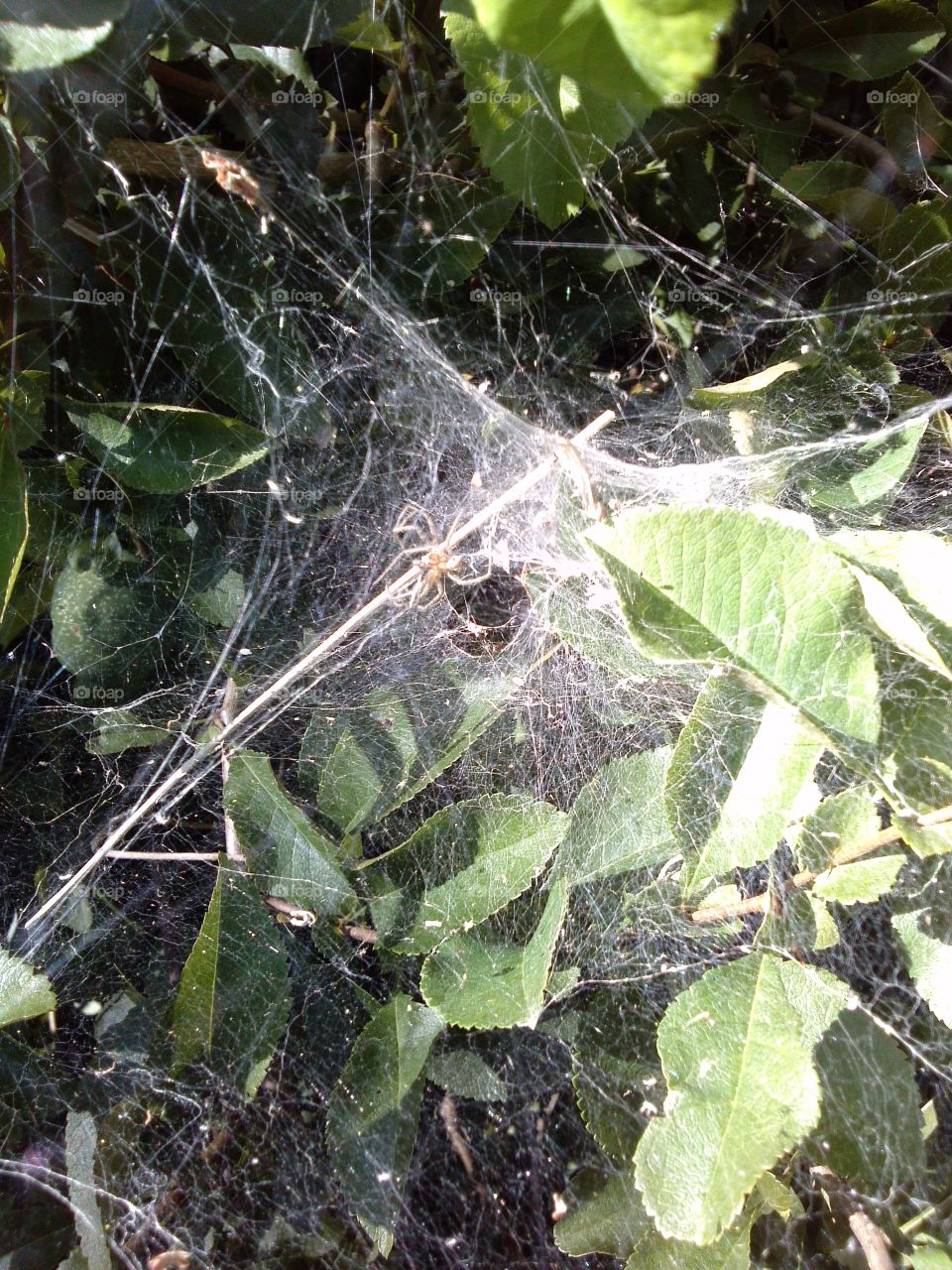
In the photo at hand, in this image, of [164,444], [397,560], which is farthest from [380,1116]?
[164,444]

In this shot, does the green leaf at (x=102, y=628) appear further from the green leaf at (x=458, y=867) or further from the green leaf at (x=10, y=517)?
the green leaf at (x=458, y=867)

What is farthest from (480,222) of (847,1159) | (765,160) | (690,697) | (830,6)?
(847,1159)

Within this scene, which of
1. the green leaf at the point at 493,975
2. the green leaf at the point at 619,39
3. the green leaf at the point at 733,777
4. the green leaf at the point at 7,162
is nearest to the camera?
the green leaf at the point at 619,39

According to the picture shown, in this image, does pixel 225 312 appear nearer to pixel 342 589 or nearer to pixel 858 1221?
pixel 342 589

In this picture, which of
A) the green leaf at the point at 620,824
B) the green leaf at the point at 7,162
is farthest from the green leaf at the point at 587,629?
the green leaf at the point at 7,162

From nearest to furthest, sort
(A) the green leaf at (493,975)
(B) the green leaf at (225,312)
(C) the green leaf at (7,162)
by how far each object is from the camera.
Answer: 1. (A) the green leaf at (493,975)
2. (C) the green leaf at (7,162)
3. (B) the green leaf at (225,312)

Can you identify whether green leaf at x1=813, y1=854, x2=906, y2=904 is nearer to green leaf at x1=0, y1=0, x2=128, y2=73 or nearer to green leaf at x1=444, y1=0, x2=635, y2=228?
green leaf at x1=444, y1=0, x2=635, y2=228
